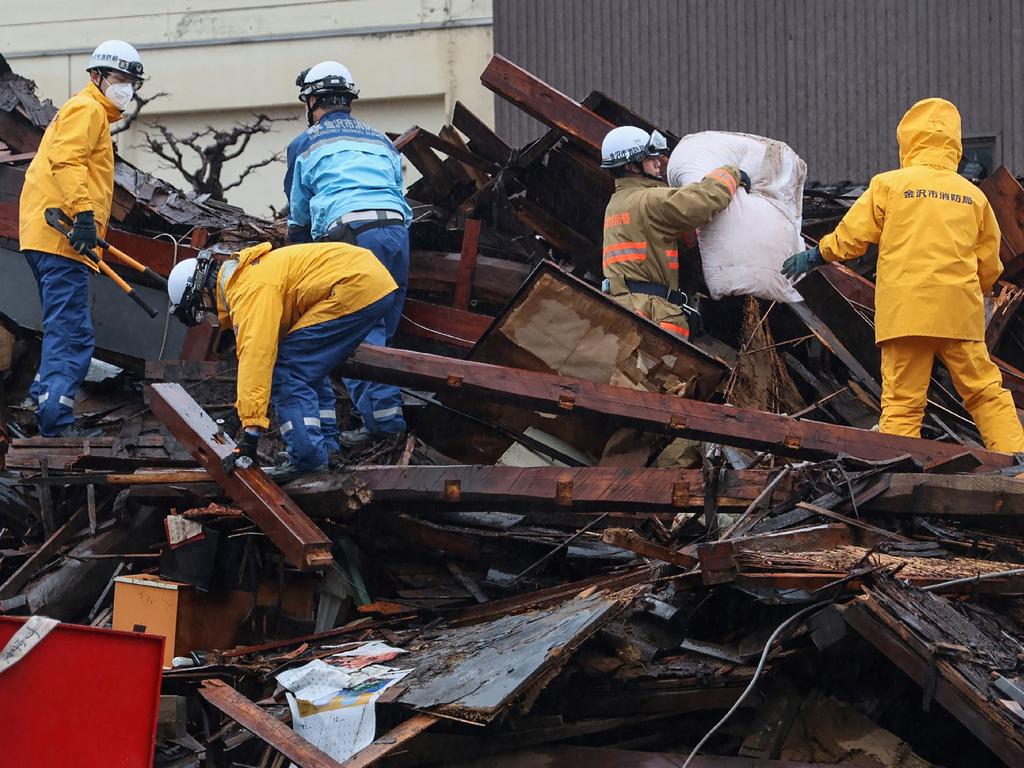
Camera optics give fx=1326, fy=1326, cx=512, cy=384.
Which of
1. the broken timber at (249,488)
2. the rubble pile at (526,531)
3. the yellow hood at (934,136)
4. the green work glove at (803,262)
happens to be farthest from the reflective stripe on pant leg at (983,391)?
the broken timber at (249,488)

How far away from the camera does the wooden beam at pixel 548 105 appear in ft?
26.6

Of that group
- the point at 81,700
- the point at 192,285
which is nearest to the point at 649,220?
the point at 192,285

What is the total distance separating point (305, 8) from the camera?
16.6 m

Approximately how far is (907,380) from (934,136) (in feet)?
4.17

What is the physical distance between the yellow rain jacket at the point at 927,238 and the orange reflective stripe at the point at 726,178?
0.75 m

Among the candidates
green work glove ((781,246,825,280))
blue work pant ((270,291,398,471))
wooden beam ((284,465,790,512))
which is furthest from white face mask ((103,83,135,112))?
green work glove ((781,246,825,280))

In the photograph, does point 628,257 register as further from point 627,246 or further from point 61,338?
point 61,338

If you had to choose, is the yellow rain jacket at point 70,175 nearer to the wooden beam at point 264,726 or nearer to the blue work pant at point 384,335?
the blue work pant at point 384,335

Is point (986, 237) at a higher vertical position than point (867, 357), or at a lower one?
higher

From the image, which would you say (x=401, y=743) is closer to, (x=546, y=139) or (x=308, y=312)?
(x=308, y=312)

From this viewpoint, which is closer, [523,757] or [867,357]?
[523,757]

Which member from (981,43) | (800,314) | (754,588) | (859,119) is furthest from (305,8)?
(754,588)

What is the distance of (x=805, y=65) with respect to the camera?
576 inches

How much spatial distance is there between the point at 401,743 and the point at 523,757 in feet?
1.44
